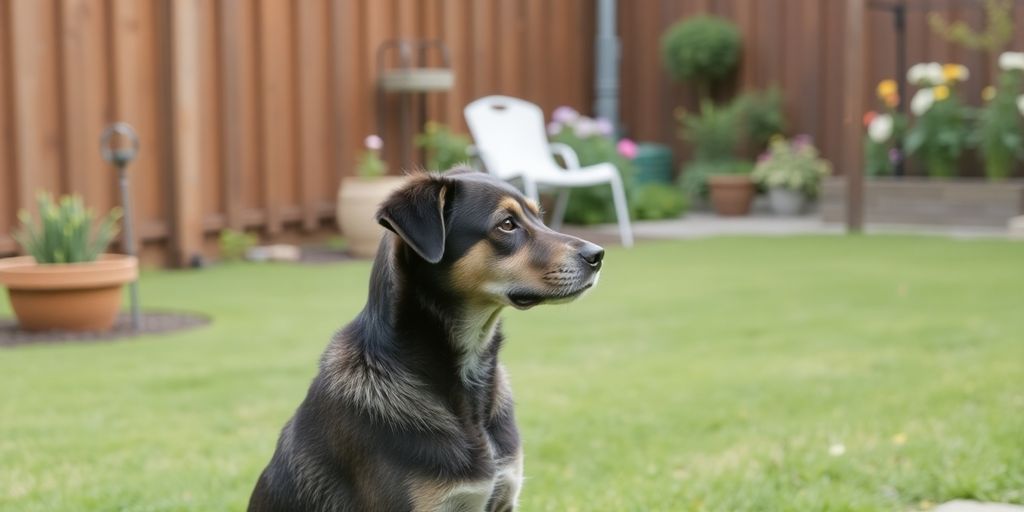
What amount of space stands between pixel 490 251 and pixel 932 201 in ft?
31.6

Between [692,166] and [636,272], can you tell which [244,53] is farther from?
[692,166]

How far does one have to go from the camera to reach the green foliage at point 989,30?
1158 centimetres

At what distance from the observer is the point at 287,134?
9898mm

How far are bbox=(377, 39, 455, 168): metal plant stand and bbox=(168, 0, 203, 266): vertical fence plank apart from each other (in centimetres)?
215

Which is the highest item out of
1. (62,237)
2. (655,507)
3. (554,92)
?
(554,92)

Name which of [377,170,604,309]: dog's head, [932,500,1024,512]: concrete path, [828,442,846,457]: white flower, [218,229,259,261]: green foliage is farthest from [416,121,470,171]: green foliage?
[377,170,604,309]: dog's head

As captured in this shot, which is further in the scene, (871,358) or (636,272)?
(636,272)

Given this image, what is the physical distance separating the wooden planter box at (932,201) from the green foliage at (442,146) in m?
3.44

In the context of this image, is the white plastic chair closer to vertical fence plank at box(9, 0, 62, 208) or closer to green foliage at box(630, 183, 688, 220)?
green foliage at box(630, 183, 688, 220)

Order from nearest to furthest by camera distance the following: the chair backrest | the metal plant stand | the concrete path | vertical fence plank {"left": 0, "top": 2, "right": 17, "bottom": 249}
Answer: the concrete path → vertical fence plank {"left": 0, "top": 2, "right": 17, "bottom": 249} → the chair backrest → the metal plant stand

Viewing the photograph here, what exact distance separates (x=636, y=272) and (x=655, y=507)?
16.5ft

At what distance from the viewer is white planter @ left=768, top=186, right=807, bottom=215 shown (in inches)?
506

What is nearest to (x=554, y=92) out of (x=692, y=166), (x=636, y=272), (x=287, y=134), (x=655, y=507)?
(x=692, y=166)

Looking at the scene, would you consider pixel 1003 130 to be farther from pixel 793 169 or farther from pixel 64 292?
pixel 64 292
